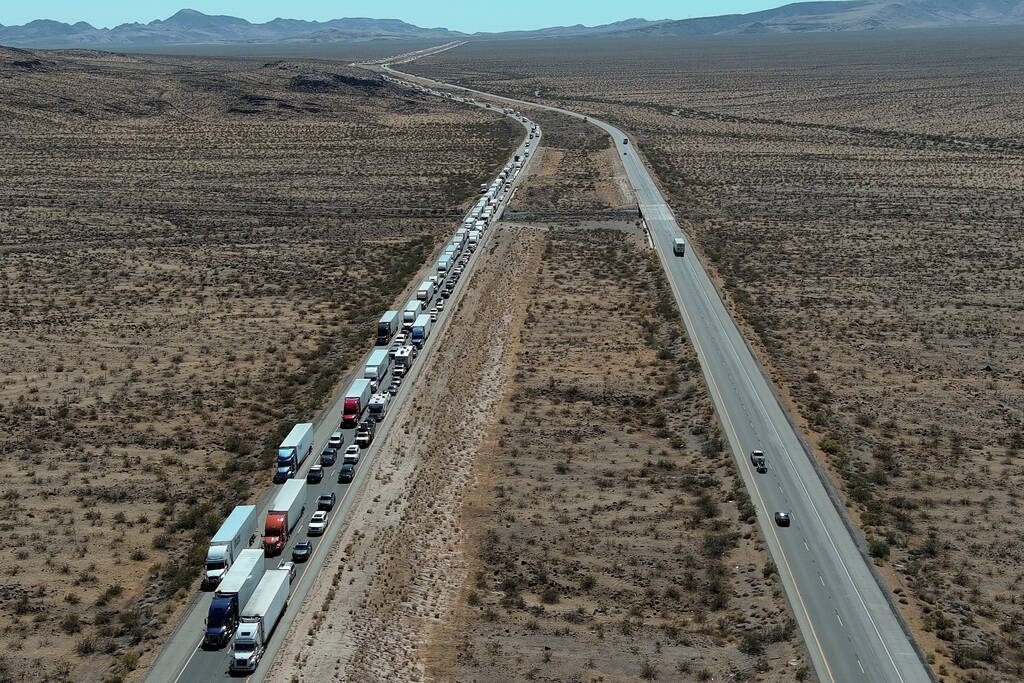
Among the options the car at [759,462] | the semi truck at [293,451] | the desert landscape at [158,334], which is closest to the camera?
the desert landscape at [158,334]

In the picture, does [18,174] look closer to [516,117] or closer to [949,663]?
[516,117]

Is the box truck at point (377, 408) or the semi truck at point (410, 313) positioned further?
the semi truck at point (410, 313)

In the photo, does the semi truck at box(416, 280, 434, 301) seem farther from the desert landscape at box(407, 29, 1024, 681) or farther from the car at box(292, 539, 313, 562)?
the car at box(292, 539, 313, 562)

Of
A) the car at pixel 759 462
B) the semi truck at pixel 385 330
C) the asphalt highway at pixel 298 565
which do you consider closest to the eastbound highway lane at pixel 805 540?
the car at pixel 759 462

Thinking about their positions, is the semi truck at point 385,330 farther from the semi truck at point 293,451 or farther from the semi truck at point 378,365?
the semi truck at point 293,451

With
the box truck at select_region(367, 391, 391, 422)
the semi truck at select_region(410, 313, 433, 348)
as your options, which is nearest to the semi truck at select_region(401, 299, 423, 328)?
the semi truck at select_region(410, 313, 433, 348)

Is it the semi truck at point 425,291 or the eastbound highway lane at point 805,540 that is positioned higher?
the semi truck at point 425,291
